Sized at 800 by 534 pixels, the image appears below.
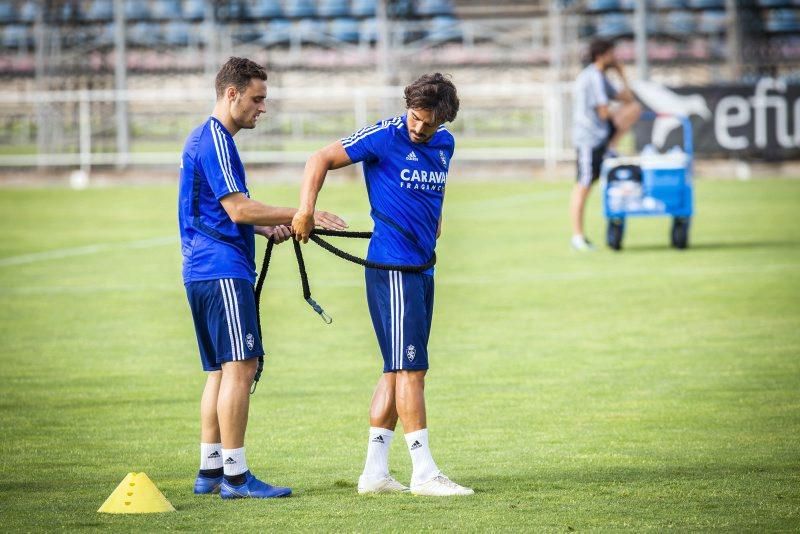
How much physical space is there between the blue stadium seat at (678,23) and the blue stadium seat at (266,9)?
1068 cm

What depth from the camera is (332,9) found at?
1638 inches

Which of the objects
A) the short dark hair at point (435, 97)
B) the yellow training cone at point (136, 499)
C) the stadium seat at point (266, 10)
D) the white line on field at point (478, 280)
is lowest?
the yellow training cone at point (136, 499)

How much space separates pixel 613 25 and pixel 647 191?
22.9 m

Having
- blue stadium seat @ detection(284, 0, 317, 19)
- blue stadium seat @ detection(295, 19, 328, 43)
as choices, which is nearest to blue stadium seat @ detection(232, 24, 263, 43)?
blue stadium seat @ detection(295, 19, 328, 43)

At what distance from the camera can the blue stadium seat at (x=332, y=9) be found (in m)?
41.6

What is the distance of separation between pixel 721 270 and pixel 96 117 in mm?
23208

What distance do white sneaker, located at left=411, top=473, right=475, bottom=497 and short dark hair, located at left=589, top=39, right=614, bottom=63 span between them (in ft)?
34.5

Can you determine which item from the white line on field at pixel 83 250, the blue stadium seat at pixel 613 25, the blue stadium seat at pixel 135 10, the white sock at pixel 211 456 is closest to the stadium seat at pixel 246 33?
the blue stadium seat at pixel 135 10

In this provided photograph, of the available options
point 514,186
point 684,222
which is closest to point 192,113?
point 514,186

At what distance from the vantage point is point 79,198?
89.1 feet

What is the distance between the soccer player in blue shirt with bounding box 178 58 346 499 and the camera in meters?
6.15

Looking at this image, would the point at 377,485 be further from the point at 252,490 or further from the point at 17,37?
the point at 17,37

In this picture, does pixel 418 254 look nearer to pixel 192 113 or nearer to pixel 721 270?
pixel 721 270

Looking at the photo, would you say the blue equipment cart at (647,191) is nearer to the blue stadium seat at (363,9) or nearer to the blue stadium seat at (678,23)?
the blue stadium seat at (678,23)
